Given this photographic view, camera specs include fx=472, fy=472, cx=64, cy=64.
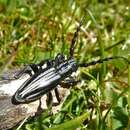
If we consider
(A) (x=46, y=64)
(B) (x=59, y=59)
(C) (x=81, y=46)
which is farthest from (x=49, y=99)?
(C) (x=81, y=46)

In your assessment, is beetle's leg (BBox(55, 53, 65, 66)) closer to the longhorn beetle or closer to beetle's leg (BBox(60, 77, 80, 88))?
the longhorn beetle

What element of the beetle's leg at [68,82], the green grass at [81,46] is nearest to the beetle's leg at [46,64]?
the beetle's leg at [68,82]

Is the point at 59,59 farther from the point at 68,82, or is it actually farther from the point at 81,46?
the point at 81,46

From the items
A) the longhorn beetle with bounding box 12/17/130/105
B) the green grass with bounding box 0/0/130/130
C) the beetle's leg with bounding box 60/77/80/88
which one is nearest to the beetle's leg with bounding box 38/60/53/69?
the longhorn beetle with bounding box 12/17/130/105

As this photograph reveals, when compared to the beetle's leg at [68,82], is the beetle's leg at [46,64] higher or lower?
higher

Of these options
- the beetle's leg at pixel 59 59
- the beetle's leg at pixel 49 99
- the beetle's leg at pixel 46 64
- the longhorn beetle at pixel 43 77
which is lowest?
the beetle's leg at pixel 49 99

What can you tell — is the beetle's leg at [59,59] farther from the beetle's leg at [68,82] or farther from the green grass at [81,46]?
the green grass at [81,46]

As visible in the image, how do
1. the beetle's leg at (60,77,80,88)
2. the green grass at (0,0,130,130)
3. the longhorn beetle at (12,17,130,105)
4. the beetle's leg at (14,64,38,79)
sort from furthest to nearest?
the beetle's leg at (60,77,80,88)
the green grass at (0,0,130,130)
the beetle's leg at (14,64,38,79)
the longhorn beetle at (12,17,130,105)
